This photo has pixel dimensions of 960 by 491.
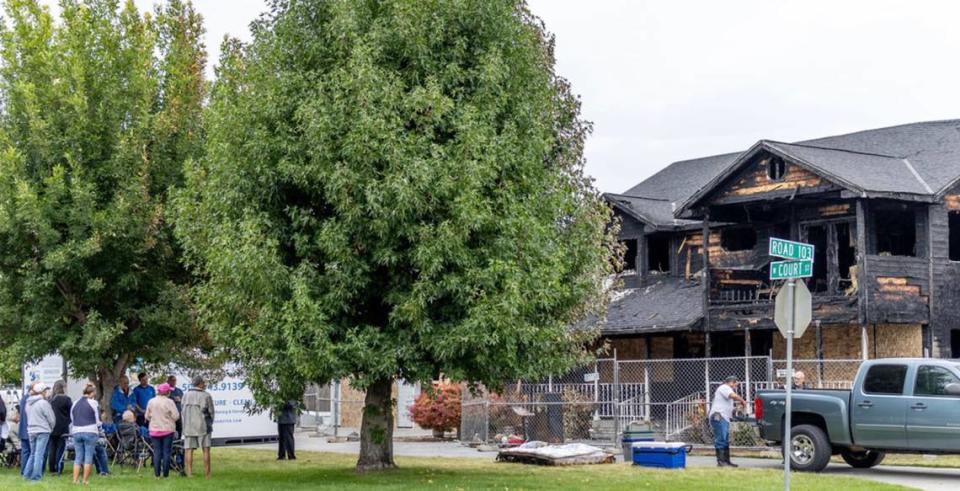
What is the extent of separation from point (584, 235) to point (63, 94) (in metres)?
10.1


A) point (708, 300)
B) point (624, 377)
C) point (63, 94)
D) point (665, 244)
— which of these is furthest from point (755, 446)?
point (63, 94)

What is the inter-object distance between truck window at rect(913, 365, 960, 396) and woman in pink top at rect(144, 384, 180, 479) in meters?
12.2

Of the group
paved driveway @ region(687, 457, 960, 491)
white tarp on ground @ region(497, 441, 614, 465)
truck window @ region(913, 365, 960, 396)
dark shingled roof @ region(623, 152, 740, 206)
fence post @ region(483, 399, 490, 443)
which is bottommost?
paved driveway @ region(687, 457, 960, 491)

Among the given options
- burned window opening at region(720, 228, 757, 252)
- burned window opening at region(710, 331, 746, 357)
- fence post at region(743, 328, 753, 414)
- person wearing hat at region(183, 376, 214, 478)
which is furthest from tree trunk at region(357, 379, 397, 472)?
burned window opening at region(720, 228, 757, 252)

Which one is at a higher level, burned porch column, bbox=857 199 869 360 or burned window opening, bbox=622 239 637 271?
burned window opening, bbox=622 239 637 271

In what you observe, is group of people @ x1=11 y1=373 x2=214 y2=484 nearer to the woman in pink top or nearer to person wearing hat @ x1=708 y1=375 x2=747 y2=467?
the woman in pink top

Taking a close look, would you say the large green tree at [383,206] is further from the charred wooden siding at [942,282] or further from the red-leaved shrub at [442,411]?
the charred wooden siding at [942,282]

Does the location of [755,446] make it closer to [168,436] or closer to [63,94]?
[168,436]

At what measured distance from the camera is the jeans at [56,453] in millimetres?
22484

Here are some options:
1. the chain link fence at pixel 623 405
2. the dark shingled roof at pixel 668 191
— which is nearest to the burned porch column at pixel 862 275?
the chain link fence at pixel 623 405

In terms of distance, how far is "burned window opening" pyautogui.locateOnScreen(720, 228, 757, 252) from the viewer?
119 feet

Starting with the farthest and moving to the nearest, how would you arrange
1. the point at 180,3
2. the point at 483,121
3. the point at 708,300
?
1. the point at 708,300
2. the point at 180,3
3. the point at 483,121

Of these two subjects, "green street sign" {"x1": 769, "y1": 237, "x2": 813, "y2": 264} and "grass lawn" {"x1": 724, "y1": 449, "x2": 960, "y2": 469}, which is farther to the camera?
"grass lawn" {"x1": 724, "y1": 449, "x2": 960, "y2": 469}

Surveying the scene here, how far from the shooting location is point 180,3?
2641cm
